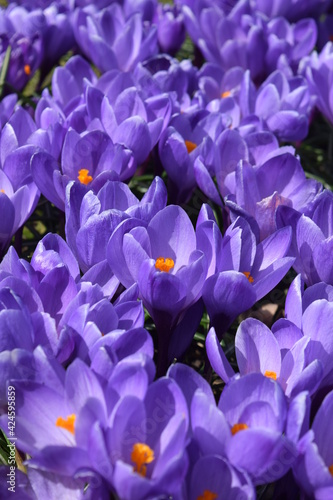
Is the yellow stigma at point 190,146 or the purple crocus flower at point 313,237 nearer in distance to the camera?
the purple crocus flower at point 313,237

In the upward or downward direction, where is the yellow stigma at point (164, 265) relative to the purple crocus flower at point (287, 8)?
upward

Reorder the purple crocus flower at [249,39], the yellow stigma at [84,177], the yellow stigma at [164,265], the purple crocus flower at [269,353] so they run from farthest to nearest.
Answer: the purple crocus flower at [249,39], the yellow stigma at [84,177], the yellow stigma at [164,265], the purple crocus flower at [269,353]

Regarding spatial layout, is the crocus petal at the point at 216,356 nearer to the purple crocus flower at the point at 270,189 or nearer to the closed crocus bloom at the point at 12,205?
the purple crocus flower at the point at 270,189

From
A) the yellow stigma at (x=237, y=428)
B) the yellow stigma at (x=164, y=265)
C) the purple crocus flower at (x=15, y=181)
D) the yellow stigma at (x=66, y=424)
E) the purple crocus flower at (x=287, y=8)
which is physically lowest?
the purple crocus flower at (x=287, y=8)

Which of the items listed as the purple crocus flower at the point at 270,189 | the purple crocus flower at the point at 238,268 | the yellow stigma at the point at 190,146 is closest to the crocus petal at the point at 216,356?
the purple crocus flower at the point at 238,268

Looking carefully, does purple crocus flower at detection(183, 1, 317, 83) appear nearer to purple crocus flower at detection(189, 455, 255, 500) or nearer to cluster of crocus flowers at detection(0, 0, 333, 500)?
cluster of crocus flowers at detection(0, 0, 333, 500)

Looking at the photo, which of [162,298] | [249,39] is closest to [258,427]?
[162,298]

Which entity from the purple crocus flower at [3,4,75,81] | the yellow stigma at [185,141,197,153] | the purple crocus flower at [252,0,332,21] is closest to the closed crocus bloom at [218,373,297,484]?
the yellow stigma at [185,141,197,153]

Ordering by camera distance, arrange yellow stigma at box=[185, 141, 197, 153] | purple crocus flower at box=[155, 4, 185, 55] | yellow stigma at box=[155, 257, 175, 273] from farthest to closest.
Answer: purple crocus flower at box=[155, 4, 185, 55], yellow stigma at box=[185, 141, 197, 153], yellow stigma at box=[155, 257, 175, 273]
